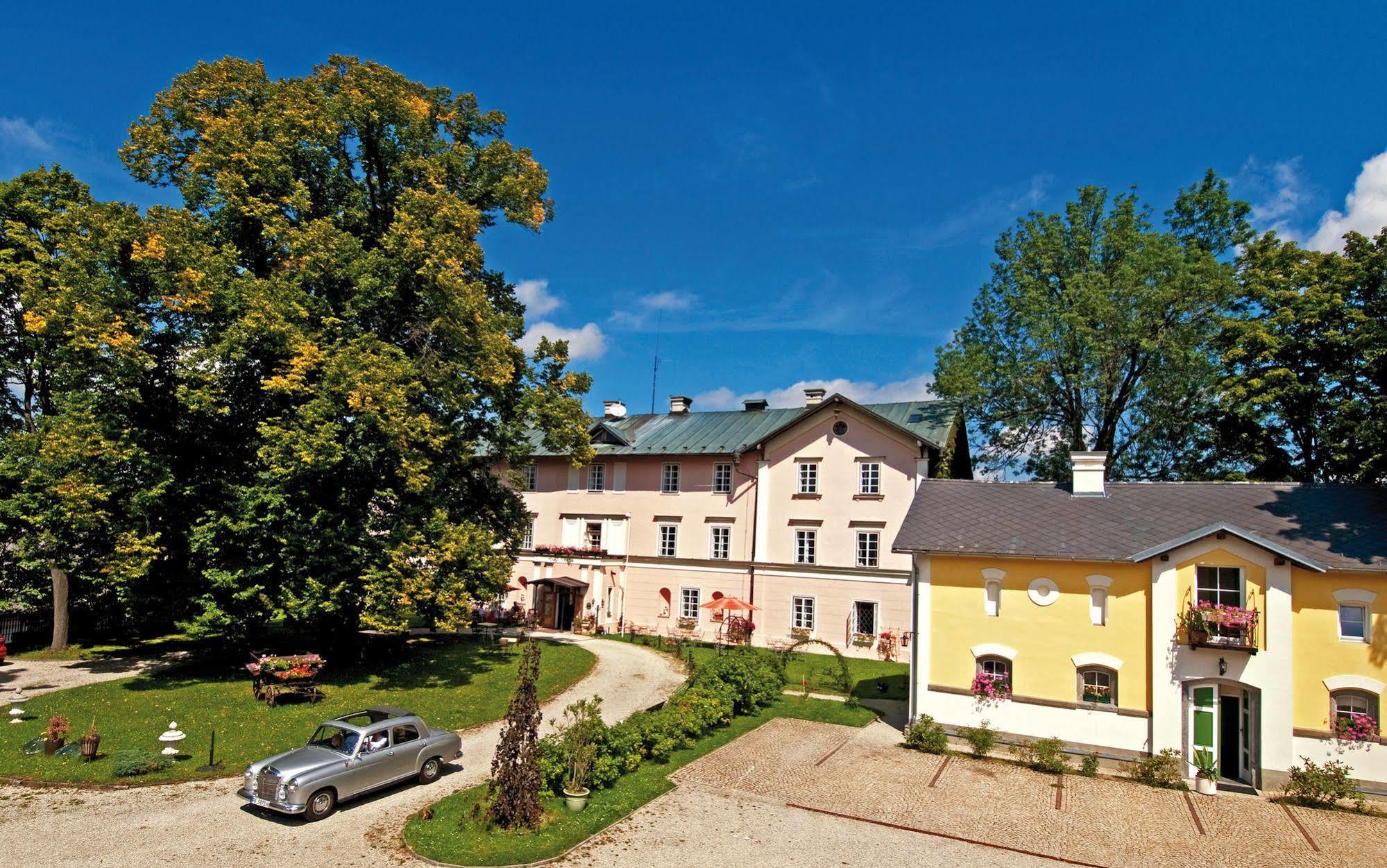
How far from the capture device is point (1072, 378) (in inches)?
1335

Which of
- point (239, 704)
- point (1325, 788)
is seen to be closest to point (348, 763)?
point (239, 704)

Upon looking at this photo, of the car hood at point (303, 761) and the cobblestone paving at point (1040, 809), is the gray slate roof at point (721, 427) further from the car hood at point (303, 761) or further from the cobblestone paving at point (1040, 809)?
the car hood at point (303, 761)

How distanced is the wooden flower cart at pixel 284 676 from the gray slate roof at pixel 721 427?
1555cm

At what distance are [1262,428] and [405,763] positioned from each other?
3142 cm

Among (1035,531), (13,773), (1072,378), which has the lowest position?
(13,773)

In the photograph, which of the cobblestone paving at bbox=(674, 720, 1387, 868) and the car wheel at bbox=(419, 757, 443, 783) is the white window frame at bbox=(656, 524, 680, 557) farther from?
the car wheel at bbox=(419, 757, 443, 783)

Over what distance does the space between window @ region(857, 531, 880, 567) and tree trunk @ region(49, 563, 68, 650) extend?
30224 millimetres

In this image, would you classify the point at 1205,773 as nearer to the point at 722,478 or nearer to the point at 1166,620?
the point at 1166,620

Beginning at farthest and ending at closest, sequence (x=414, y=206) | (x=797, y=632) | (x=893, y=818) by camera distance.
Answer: (x=797, y=632)
(x=414, y=206)
(x=893, y=818)

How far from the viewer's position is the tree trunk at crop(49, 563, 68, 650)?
28.0 metres

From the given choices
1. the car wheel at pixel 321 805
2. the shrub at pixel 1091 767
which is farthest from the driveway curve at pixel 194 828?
the shrub at pixel 1091 767

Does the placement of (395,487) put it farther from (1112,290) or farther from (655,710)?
(1112,290)

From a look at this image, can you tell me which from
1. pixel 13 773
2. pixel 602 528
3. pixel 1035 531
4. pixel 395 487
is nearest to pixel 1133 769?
pixel 1035 531

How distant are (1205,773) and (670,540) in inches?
1001
